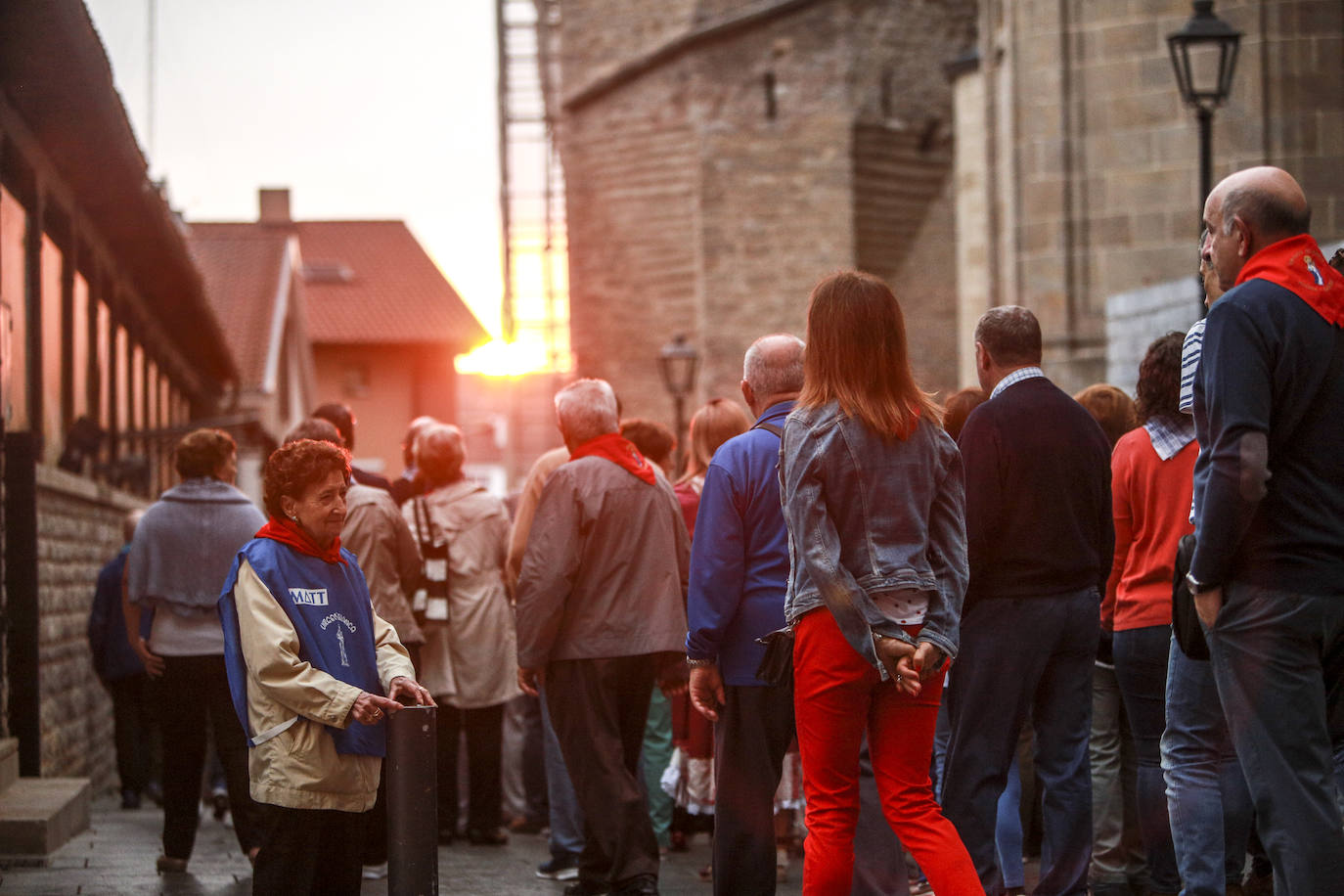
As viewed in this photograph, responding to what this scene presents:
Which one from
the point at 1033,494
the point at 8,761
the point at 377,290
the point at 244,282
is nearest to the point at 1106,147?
the point at 1033,494

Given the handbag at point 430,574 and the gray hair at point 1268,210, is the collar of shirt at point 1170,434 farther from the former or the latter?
the handbag at point 430,574

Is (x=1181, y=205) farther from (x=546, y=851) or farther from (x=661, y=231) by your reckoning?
(x=661, y=231)

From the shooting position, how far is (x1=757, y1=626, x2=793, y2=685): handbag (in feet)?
15.6

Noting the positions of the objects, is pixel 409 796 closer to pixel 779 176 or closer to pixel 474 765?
pixel 474 765

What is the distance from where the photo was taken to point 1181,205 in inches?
595

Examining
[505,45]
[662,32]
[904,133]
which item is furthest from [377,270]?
[904,133]

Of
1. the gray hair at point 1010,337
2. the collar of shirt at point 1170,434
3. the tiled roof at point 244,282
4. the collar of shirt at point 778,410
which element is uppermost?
the tiled roof at point 244,282

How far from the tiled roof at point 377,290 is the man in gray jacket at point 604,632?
42531 millimetres

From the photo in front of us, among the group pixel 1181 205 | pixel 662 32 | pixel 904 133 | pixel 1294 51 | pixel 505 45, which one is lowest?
pixel 1181 205

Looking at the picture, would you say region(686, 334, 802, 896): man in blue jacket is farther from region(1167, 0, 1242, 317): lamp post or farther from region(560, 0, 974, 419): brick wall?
region(560, 0, 974, 419): brick wall

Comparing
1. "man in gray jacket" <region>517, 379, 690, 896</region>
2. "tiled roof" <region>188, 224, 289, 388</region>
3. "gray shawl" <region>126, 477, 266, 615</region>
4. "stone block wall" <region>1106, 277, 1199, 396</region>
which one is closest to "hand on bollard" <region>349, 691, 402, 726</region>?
"man in gray jacket" <region>517, 379, 690, 896</region>

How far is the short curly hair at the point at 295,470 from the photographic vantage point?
4.70m

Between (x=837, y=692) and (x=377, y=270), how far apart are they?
168 feet

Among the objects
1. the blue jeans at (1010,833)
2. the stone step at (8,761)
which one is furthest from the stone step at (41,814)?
the blue jeans at (1010,833)
